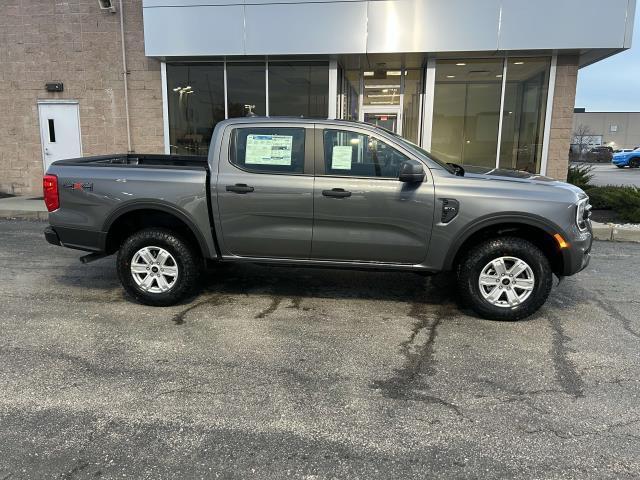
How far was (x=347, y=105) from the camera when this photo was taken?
12.5 m

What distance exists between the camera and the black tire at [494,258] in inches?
182

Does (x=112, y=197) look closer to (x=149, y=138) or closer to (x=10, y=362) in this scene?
(x=10, y=362)

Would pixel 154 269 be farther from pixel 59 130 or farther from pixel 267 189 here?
pixel 59 130

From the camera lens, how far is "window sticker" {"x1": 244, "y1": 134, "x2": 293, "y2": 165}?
4.94 m

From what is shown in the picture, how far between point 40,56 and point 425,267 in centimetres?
1164

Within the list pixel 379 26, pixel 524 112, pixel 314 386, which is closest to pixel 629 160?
pixel 524 112

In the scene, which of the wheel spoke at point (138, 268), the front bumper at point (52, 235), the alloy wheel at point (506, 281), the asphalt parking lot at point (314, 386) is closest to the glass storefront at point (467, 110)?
the asphalt parking lot at point (314, 386)

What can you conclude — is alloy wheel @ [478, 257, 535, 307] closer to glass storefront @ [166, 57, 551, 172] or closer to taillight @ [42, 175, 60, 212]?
taillight @ [42, 175, 60, 212]

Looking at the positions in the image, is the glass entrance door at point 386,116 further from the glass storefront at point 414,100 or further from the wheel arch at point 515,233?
the wheel arch at point 515,233

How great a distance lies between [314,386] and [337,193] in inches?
76.6

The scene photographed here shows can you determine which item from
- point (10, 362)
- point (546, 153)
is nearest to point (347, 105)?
point (546, 153)

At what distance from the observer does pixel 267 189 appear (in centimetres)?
485

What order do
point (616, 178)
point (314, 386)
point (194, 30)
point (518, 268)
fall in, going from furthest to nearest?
point (616, 178), point (194, 30), point (518, 268), point (314, 386)

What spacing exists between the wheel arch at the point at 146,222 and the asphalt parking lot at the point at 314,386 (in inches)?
26.4
